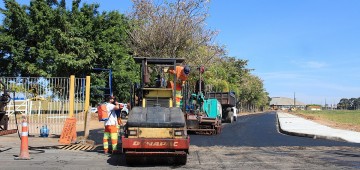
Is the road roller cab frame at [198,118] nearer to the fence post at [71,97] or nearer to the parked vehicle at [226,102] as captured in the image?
the fence post at [71,97]

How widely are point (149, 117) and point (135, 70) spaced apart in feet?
92.3

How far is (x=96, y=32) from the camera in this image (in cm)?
3553

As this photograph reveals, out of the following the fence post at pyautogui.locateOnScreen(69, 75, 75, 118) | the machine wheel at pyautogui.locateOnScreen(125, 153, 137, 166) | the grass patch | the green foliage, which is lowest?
the grass patch

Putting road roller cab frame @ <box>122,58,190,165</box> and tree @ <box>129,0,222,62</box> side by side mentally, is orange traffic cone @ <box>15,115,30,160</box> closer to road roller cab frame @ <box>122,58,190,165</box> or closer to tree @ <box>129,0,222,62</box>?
road roller cab frame @ <box>122,58,190,165</box>

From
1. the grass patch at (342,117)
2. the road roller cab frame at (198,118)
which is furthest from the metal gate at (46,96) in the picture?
the grass patch at (342,117)

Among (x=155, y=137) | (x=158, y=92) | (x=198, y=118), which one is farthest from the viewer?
(x=198, y=118)

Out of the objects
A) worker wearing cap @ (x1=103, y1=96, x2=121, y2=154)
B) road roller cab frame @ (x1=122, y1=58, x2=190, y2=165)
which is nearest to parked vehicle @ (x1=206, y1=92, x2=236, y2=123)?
worker wearing cap @ (x1=103, y1=96, x2=121, y2=154)

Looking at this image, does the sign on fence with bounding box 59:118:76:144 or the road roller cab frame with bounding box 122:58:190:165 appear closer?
the road roller cab frame with bounding box 122:58:190:165

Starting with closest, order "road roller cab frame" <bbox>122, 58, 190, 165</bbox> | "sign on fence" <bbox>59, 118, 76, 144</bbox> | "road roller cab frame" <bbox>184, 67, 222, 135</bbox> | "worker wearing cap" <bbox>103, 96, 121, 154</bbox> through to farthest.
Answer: "road roller cab frame" <bbox>122, 58, 190, 165</bbox> < "worker wearing cap" <bbox>103, 96, 121, 154</bbox> < "sign on fence" <bbox>59, 118, 76, 144</bbox> < "road roller cab frame" <bbox>184, 67, 222, 135</bbox>

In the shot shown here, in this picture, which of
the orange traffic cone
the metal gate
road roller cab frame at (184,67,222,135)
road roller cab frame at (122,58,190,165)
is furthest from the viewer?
road roller cab frame at (184,67,222,135)

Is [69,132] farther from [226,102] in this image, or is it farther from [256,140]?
[226,102]

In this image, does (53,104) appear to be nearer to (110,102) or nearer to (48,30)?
(110,102)

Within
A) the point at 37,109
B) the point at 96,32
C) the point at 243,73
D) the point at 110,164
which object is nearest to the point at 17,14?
the point at 96,32

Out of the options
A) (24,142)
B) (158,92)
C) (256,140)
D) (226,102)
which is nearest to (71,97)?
(158,92)
